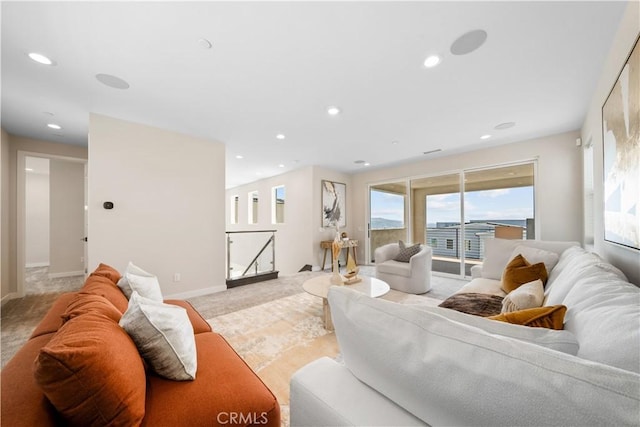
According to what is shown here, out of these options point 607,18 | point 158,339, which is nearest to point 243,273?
point 158,339

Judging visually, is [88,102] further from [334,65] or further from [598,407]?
[598,407]

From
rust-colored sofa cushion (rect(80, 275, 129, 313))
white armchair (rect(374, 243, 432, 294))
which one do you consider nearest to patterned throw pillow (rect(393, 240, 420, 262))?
white armchair (rect(374, 243, 432, 294))

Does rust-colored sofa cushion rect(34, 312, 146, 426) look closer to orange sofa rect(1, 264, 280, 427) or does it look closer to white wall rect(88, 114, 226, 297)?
orange sofa rect(1, 264, 280, 427)

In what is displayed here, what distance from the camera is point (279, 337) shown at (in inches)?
93.2

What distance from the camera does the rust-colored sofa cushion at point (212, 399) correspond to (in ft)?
2.88

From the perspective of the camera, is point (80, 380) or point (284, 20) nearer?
point (80, 380)

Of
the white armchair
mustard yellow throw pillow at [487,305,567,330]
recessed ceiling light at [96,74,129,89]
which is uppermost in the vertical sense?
recessed ceiling light at [96,74,129,89]

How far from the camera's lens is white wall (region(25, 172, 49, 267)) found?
6.20 meters

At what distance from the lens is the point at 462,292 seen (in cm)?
242

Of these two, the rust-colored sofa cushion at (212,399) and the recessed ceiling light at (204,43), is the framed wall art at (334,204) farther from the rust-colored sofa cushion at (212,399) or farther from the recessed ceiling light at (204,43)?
the rust-colored sofa cushion at (212,399)

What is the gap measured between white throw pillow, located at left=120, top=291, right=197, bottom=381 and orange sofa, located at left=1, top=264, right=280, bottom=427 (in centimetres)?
5

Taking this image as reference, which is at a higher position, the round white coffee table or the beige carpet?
the round white coffee table

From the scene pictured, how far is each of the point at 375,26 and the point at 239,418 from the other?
239 centimetres

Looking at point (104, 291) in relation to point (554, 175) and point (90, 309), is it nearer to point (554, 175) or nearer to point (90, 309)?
point (90, 309)
